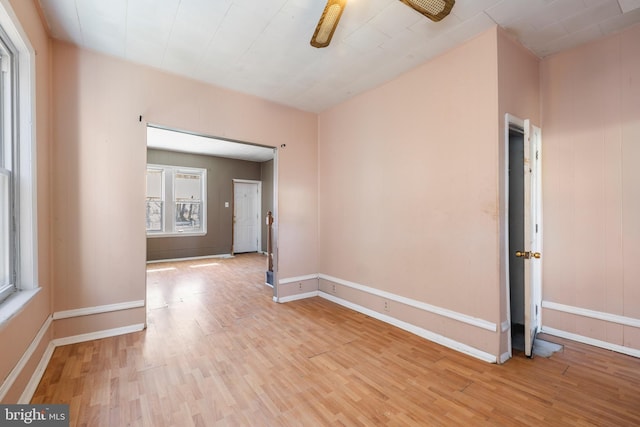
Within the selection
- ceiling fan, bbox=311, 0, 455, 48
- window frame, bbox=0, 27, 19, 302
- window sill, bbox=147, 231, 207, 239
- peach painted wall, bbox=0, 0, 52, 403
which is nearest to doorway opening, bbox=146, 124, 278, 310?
window sill, bbox=147, 231, 207, 239

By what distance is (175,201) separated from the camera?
7184mm

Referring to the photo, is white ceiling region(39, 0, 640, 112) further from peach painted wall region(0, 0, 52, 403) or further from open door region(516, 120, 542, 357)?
open door region(516, 120, 542, 357)

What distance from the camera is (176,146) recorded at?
661 cm

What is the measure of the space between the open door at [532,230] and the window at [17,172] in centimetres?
380

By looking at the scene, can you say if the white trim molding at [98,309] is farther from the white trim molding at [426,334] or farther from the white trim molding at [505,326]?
the white trim molding at [505,326]

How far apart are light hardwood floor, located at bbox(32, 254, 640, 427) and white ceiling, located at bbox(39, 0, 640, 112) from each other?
2.85m

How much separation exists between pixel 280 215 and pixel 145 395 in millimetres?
2545

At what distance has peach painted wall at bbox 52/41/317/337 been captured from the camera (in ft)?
8.60

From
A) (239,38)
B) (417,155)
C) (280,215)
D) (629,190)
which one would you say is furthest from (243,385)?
(629,190)

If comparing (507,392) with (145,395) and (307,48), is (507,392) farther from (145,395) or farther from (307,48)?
(307,48)

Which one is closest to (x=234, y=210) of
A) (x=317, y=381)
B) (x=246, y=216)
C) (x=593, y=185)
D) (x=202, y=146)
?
(x=246, y=216)

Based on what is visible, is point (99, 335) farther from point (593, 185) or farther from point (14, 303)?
point (593, 185)

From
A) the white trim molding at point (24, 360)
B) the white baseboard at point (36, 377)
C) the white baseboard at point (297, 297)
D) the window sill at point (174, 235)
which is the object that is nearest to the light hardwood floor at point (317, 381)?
the white baseboard at point (36, 377)

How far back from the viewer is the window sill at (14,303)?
62.5 inches
